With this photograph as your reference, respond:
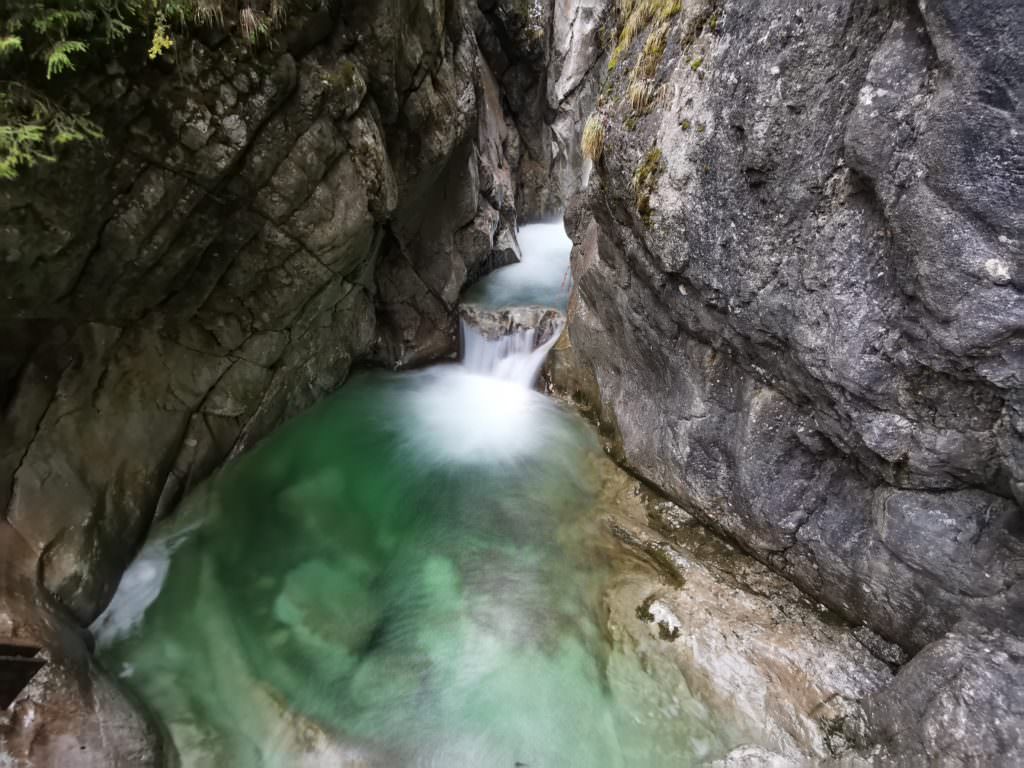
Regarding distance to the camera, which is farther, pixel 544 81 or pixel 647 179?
pixel 544 81

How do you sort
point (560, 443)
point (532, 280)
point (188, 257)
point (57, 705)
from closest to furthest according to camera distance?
point (57, 705)
point (188, 257)
point (560, 443)
point (532, 280)

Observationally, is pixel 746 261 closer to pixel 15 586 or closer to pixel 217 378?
pixel 217 378

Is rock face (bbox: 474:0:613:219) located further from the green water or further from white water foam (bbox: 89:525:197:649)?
white water foam (bbox: 89:525:197:649)

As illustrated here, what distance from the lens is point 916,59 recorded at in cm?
349

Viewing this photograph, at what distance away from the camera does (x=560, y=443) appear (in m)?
8.21

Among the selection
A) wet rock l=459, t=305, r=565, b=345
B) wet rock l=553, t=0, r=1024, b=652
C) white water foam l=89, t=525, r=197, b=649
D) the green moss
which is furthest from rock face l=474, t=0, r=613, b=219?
white water foam l=89, t=525, r=197, b=649

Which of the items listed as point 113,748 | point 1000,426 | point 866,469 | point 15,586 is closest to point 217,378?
point 15,586

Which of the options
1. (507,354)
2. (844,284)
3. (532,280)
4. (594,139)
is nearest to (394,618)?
(844,284)

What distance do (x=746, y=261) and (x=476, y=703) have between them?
16.0 feet

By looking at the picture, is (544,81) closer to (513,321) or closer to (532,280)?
(532,280)

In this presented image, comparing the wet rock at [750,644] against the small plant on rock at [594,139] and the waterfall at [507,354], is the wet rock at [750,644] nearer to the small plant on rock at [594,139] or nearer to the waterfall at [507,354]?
the waterfall at [507,354]

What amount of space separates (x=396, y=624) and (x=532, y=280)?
Result: 10.2 meters

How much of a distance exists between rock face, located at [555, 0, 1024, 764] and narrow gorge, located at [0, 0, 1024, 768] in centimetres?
3

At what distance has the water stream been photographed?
4.50 meters
